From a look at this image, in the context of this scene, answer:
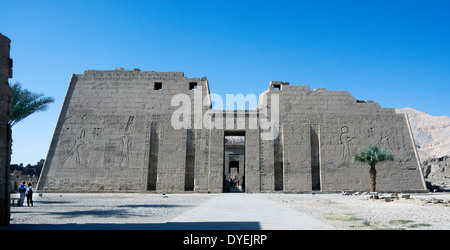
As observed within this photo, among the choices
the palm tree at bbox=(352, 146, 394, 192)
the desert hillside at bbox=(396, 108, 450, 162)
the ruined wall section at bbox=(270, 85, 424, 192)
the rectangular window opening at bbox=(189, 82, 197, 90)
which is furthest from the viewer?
the desert hillside at bbox=(396, 108, 450, 162)

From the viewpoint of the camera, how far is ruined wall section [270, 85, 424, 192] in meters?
20.7

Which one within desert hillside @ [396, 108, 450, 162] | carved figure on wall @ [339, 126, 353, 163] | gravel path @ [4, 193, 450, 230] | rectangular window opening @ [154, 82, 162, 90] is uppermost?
desert hillside @ [396, 108, 450, 162]

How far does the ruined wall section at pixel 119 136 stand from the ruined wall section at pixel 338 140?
6314mm

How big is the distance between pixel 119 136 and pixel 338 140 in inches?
551

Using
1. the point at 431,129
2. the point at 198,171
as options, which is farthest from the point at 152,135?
the point at 431,129

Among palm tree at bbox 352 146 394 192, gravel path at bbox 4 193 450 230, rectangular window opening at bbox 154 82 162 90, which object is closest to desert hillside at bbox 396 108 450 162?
palm tree at bbox 352 146 394 192

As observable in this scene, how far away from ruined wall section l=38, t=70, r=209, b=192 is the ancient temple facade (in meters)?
0.06

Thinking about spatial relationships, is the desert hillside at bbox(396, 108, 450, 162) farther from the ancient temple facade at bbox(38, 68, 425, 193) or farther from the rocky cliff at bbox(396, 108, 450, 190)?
the ancient temple facade at bbox(38, 68, 425, 193)

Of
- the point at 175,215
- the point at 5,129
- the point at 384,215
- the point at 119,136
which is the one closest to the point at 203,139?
the point at 119,136

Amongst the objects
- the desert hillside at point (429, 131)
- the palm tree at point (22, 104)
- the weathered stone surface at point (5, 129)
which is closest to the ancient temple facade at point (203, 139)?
the palm tree at point (22, 104)

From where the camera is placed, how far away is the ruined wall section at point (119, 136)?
20.5m

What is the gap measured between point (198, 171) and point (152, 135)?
3831 mm

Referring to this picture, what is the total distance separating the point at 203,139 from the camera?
20984 mm
